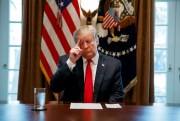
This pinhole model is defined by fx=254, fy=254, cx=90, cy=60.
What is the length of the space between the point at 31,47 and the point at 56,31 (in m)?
0.41

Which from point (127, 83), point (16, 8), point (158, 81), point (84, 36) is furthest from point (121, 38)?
point (16, 8)

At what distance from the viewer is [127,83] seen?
3250 millimetres

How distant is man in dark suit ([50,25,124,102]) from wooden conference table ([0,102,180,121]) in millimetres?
508

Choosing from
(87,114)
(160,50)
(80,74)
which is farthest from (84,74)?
(160,50)

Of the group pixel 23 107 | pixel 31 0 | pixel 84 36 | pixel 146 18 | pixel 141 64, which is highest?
pixel 31 0

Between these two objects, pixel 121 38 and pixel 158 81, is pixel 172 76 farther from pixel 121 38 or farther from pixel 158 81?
pixel 121 38

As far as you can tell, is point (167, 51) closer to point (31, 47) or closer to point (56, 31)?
point (56, 31)

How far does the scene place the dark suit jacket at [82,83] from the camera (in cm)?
203

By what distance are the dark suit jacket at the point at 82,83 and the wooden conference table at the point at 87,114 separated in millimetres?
491

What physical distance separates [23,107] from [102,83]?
75 centimetres

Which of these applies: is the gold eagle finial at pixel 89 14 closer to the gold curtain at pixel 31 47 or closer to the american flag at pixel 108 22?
the american flag at pixel 108 22

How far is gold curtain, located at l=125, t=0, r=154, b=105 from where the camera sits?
3281 mm

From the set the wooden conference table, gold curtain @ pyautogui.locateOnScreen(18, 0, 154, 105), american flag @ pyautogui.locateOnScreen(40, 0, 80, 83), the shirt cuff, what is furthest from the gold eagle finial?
the wooden conference table

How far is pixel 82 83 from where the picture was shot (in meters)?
2.08
